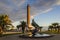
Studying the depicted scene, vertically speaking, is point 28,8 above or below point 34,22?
above

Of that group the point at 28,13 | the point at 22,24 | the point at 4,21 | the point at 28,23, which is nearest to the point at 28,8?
the point at 28,13

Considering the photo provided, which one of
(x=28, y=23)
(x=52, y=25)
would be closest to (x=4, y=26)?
(x=28, y=23)

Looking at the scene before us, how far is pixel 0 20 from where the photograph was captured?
2073 inches

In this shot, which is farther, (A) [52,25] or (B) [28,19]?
(A) [52,25]

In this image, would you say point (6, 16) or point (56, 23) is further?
point (56, 23)

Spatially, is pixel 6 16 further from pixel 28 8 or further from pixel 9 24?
pixel 28 8

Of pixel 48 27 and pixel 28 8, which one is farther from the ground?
pixel 28 8

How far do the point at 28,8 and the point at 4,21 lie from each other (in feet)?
32.8

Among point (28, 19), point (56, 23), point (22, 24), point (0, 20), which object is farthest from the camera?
point (56, 23)

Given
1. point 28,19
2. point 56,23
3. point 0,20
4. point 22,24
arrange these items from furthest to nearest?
point 56,23 → point 22,24 → point 28,19 → point 0,20

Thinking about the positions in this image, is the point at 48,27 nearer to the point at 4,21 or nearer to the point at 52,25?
the point at 52,25

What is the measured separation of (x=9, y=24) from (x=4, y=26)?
11.0 ft

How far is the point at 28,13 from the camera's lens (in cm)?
5462

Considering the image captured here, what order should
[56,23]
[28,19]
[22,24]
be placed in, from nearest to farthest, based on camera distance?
[28,19] → [22,24] → [56,23]
